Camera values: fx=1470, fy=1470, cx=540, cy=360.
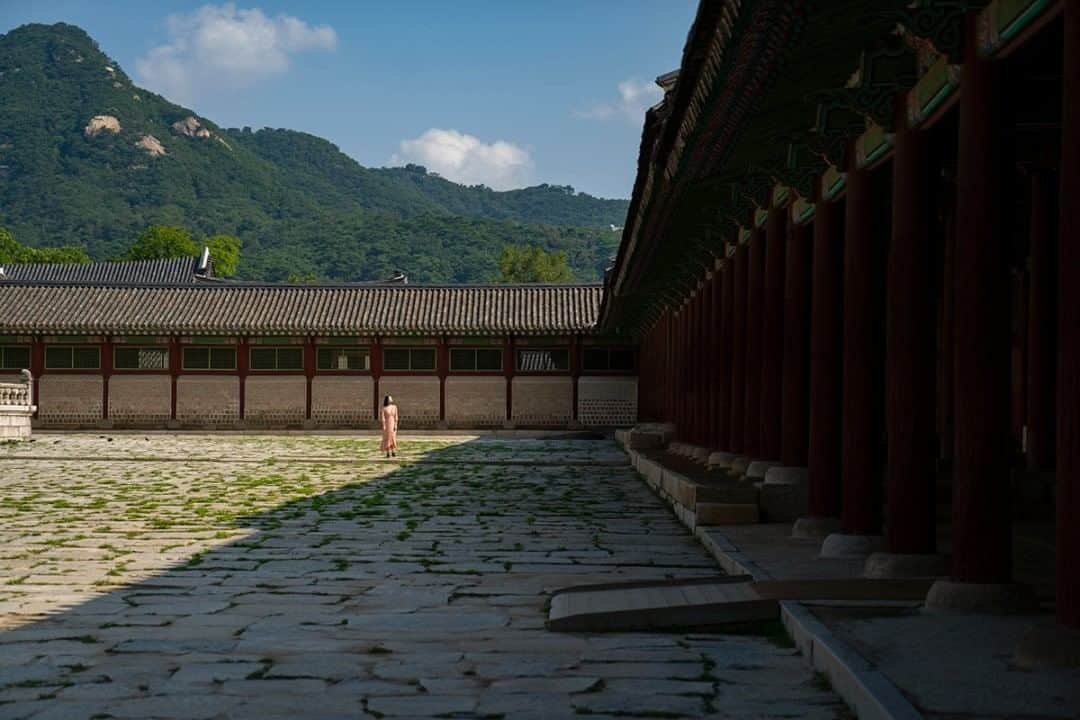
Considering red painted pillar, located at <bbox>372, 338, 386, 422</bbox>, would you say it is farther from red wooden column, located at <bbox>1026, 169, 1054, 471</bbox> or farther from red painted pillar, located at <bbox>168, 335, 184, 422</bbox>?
red wooden column, located at <bbox>1026, 169, 1054, 471</bbox>

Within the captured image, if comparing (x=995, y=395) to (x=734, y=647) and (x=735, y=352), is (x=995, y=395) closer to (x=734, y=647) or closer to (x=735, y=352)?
(x=734, y=647)

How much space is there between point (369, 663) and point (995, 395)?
319 centimetres

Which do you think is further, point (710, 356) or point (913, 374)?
point (710, 356)

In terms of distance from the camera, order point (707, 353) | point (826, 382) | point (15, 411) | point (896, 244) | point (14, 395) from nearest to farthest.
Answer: point (896, 244) < point (826, 382) < point (707, 353) < point (15, 411) < point (14, 395)

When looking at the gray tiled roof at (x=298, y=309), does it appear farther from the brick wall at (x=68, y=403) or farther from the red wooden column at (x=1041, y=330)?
the red wooden column at (x=1041, y=330)

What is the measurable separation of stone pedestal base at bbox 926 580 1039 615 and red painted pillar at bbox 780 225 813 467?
5877 mm

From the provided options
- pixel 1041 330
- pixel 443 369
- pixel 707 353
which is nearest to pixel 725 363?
pixel 707 353

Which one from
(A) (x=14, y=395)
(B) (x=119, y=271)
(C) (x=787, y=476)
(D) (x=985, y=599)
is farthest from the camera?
(B) (x=119, y=271)

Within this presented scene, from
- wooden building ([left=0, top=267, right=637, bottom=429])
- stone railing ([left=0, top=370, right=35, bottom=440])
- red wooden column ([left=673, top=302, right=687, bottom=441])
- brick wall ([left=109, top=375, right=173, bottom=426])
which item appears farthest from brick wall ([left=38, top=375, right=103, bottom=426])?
red wooden column ([left=673, top=302, right=687, bottom=441])

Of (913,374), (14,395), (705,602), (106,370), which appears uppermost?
(913,374)

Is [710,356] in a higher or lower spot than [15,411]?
higher

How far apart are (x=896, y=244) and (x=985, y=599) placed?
249 cm

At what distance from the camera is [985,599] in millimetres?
6898

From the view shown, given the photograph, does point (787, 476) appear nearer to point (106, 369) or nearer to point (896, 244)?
point (896, 244)
